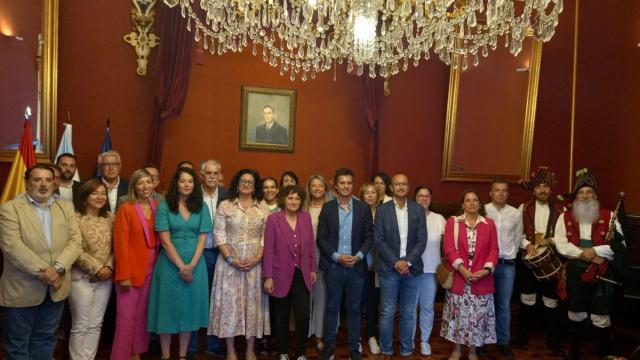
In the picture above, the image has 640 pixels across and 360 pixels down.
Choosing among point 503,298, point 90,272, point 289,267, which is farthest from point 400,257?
point 90,272

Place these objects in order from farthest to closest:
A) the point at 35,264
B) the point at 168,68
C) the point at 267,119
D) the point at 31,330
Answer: the point at 267,119 < the point at 168,68 < the point at 31,330 < the point at 35,264

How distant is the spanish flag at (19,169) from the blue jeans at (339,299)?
279cm

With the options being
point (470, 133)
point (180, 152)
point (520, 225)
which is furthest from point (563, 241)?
point (180, 152)

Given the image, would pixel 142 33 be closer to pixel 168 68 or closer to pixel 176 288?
pixel 168 68

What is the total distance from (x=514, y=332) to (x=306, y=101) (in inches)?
139

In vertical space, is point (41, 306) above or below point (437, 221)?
below

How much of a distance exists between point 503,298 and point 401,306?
3.33ft

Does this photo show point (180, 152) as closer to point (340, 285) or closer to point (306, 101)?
point (306, 101)

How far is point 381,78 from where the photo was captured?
6.16 meters

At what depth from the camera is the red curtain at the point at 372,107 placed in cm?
614

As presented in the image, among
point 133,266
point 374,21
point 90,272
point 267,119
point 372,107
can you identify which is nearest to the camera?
point 90,272

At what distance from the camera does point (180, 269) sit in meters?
3.64

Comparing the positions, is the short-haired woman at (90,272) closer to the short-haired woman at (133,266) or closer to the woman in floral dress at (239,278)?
the short-haired woman at (133,266)

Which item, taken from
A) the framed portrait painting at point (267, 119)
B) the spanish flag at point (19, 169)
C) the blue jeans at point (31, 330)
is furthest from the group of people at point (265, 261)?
the framed portrait painting at point (267, 119)
